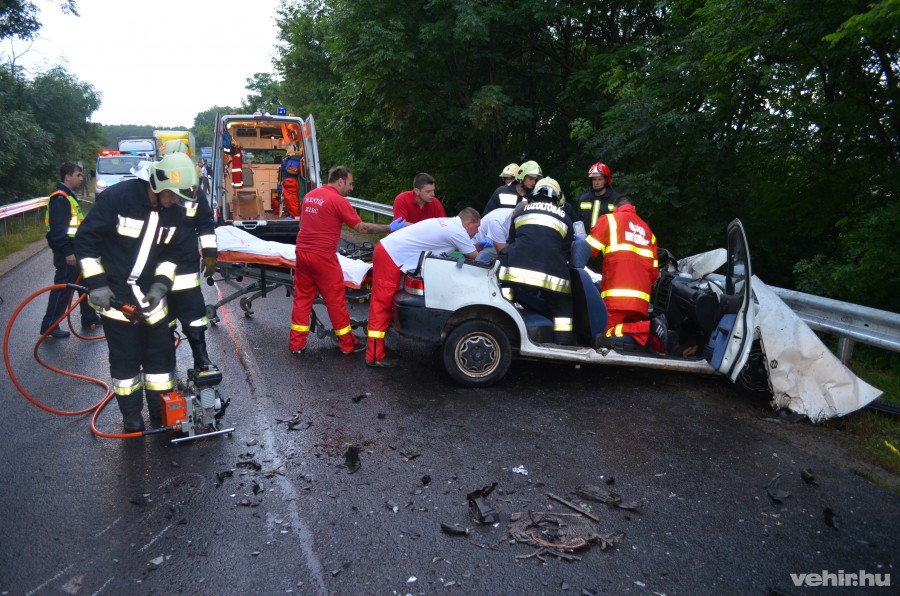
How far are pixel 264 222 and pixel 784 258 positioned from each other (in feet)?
26.3

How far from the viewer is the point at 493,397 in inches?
229

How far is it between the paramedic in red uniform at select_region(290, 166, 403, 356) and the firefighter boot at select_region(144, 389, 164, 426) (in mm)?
2114

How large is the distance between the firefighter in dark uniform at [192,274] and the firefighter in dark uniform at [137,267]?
3.0 inches

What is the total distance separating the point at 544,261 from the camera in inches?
232

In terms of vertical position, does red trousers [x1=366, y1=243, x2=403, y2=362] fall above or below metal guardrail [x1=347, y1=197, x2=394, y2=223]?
below

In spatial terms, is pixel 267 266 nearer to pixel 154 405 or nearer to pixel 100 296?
pixel 154 405

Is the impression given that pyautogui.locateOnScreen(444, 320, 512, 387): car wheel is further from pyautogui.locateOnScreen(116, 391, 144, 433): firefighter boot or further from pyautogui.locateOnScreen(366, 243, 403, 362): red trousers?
pyautogui.locateOnScreen(116, 391, 144, 433): firefighter boot

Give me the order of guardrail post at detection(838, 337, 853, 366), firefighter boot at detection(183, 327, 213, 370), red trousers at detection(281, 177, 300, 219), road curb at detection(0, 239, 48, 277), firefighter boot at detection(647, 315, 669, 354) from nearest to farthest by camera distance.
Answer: firefighter boot at detection(183, 327, 213, 370)
guardrail post at detection(838, 337, 853, 366)
firefighter boot at detection(647, 315, 669, 354)
road curb at detection(0, 239, 48, 277)
red trousers at detection(281, 177, 300, 219)

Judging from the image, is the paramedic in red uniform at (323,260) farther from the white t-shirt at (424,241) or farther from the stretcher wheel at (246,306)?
the stretcher wheel at (246,306)

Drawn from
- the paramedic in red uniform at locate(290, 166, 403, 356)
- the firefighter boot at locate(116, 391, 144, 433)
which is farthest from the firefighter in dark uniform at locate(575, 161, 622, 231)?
the firefighter boot at locate(116, 391, 144, 433)

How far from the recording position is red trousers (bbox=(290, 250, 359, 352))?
6945 mm

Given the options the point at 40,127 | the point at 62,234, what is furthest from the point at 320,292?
the point at 40,127

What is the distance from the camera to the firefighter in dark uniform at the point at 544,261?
5891mm

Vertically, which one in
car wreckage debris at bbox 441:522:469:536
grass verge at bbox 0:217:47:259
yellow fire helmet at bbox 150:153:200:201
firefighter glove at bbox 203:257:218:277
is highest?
yellow fire helmet at bbox 150:153:200:201
